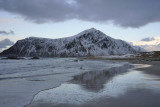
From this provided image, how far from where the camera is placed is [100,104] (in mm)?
8414

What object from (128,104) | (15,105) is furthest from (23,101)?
(128,104)

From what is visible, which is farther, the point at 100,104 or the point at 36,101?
the point at 36,101

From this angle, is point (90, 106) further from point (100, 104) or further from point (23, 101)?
point (23, 101)

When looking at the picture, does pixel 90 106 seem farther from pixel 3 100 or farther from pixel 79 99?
pixel 3 100

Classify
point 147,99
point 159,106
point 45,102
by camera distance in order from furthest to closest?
1. point 147,99
2. point 45,102
3. point 159,106

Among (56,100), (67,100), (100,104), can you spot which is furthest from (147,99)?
(56,100)

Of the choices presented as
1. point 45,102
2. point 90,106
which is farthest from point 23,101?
point 90,106

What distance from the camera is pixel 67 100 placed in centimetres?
925

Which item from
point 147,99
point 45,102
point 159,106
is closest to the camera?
point 159,106

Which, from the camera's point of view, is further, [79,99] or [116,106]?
[79,99]

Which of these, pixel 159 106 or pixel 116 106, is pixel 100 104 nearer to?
pixel 116 106

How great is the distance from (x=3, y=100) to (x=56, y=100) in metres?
3.14

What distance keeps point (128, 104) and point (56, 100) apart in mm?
4135

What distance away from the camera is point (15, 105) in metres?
8.42
